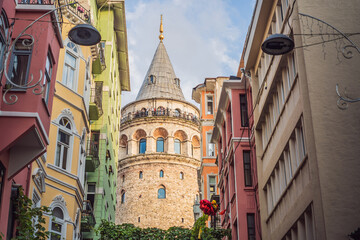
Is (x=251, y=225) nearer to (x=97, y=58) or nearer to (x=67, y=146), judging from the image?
(x=67, y=146)

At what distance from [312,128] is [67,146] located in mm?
13273

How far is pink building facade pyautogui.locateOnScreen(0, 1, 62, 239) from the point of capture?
15406mm

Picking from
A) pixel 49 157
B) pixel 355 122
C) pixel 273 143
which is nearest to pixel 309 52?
pixel 355 122

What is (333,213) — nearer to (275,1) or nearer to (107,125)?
(275,1)

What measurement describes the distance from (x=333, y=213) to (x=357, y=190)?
88 cm

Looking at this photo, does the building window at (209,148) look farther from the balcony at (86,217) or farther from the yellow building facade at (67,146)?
the yellow building facade at (67,146)

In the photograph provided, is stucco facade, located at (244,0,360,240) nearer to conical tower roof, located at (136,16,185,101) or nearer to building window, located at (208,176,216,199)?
building window, located at (208,176,216,199)

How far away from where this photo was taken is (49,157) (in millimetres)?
24531

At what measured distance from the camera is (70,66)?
27438 millimetres

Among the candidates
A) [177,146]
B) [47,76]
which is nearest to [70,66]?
[47,76]

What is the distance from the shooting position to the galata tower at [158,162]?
72312 millimetres

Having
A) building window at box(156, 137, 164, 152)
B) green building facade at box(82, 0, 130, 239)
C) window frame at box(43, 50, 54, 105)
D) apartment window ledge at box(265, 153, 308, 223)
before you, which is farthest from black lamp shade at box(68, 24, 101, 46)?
building window at box(156, 137, 164, 152)

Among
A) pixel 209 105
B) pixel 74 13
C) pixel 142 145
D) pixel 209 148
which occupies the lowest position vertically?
pixel 209 148

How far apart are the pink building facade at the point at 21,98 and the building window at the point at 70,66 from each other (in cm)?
917
